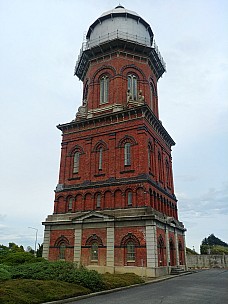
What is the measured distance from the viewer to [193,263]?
45.2 meters

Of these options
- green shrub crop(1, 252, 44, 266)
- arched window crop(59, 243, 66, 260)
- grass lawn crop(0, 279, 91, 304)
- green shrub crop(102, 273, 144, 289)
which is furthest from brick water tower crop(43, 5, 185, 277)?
grass lawn crop(0, 279, 91, 304)

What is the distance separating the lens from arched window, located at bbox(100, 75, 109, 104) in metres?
33.5

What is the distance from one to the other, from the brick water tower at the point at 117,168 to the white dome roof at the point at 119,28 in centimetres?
13

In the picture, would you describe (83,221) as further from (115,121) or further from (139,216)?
(115,121)

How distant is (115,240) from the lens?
25.5 m

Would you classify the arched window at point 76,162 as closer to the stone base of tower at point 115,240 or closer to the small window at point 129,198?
the stone base of tower at point 115,240

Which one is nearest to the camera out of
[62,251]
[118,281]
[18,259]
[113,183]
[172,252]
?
[118,281]

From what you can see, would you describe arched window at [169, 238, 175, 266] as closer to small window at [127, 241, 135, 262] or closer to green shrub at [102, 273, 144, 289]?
small window at [127, 241, 135, 262]

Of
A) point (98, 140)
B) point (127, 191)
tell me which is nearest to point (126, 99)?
point (98, 140)

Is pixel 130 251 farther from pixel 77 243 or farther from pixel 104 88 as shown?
pixel 104 88

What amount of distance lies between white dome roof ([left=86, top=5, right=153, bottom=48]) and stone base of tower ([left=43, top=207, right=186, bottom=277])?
21.5m

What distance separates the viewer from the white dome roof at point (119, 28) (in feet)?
118

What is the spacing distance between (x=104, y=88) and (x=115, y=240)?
17.6 meters

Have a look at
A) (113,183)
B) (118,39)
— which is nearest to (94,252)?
(113,183)
